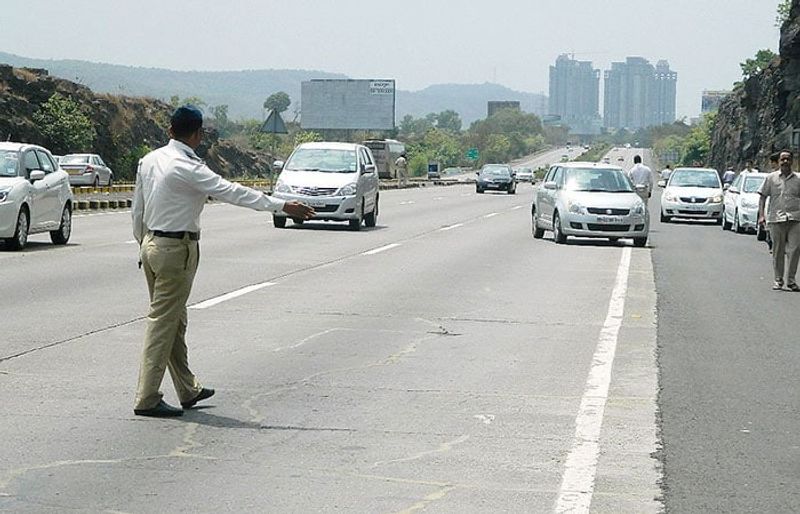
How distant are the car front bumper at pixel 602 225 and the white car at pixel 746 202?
26.0 ft

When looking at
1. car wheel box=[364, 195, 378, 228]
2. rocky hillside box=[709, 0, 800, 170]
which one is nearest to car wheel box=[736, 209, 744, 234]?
car wheel box=[364, 195, 378, 228]

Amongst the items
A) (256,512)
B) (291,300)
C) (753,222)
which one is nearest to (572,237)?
(753,222)

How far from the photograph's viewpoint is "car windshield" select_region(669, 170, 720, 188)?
133 ft

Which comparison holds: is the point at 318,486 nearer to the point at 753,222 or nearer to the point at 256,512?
the point at 256,512

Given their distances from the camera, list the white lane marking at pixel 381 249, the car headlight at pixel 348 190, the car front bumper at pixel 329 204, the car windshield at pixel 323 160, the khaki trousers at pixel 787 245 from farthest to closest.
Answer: the car windshield at pixel 323 160, the car headlight at pixel 348 190, the car front bumper at pixel 329 204, the white lane marking at pixel 381 249, the khaki trousers at pixel 787 245

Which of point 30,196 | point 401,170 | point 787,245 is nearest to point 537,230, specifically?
point 787,245

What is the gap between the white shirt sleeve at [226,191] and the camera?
8742 millimetres

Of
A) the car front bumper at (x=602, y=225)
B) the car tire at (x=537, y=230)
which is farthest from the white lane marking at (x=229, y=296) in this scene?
the car tire at (x=537, y=230)

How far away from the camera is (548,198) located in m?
28.2

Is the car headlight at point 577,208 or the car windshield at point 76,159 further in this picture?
the car windshield at point 76,159

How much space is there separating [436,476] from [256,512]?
1167 millimetres

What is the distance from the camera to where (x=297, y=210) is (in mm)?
9000

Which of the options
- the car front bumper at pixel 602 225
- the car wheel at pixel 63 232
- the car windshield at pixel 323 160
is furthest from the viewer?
the car windshield at pixel 323 160

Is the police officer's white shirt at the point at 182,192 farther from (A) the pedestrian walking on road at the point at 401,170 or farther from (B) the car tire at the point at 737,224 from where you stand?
(A) the pedestrian walking on road at the point at 401,170
